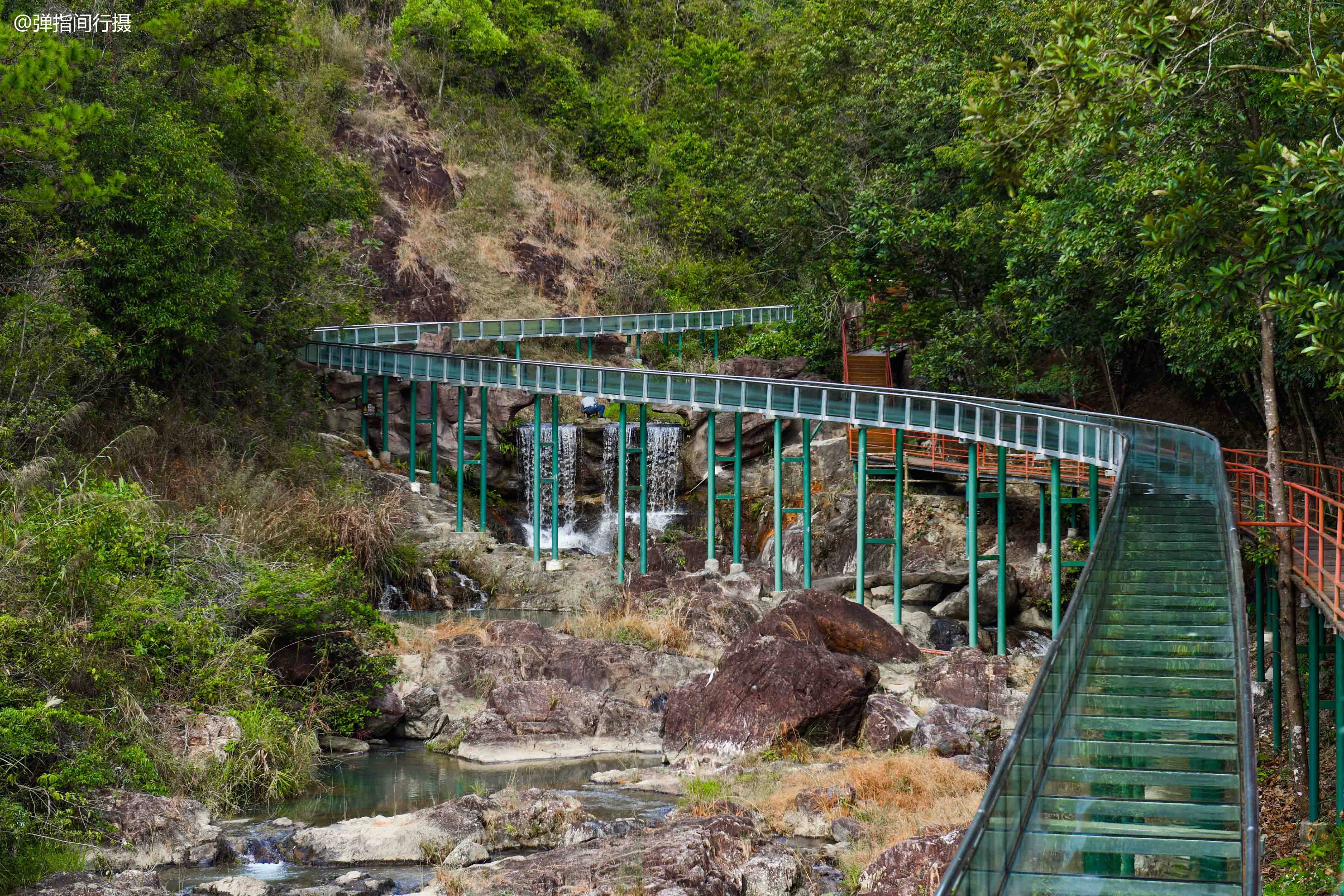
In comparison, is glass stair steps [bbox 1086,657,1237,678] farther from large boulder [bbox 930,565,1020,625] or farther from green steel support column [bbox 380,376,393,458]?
green steel support column [bbox 380,376,393,458]

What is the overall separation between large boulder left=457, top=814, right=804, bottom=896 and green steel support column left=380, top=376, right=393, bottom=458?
85.5ft

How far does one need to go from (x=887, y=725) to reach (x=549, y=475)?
22.6m

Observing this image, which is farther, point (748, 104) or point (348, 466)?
point (748, 104)

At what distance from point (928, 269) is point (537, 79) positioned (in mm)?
32026

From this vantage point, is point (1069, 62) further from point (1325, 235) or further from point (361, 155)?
point (361, 155)

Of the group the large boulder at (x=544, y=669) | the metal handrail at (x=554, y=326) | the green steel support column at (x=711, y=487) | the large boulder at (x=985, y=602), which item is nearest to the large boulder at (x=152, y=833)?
the large boulder at (x=544, y=669)

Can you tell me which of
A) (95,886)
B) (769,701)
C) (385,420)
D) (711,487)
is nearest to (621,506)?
(711,487)

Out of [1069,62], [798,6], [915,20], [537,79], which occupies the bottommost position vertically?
[1069,62]

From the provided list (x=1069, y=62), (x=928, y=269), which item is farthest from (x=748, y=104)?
(x=1069, y=62)

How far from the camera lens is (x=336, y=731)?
1903 cm

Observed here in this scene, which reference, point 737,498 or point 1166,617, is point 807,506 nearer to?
point 737,498

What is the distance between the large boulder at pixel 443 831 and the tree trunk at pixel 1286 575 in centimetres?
907

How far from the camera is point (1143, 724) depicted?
10.6 m

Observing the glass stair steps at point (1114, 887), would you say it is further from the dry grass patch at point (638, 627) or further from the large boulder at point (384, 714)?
the dry grass patch at point (638, 627)
